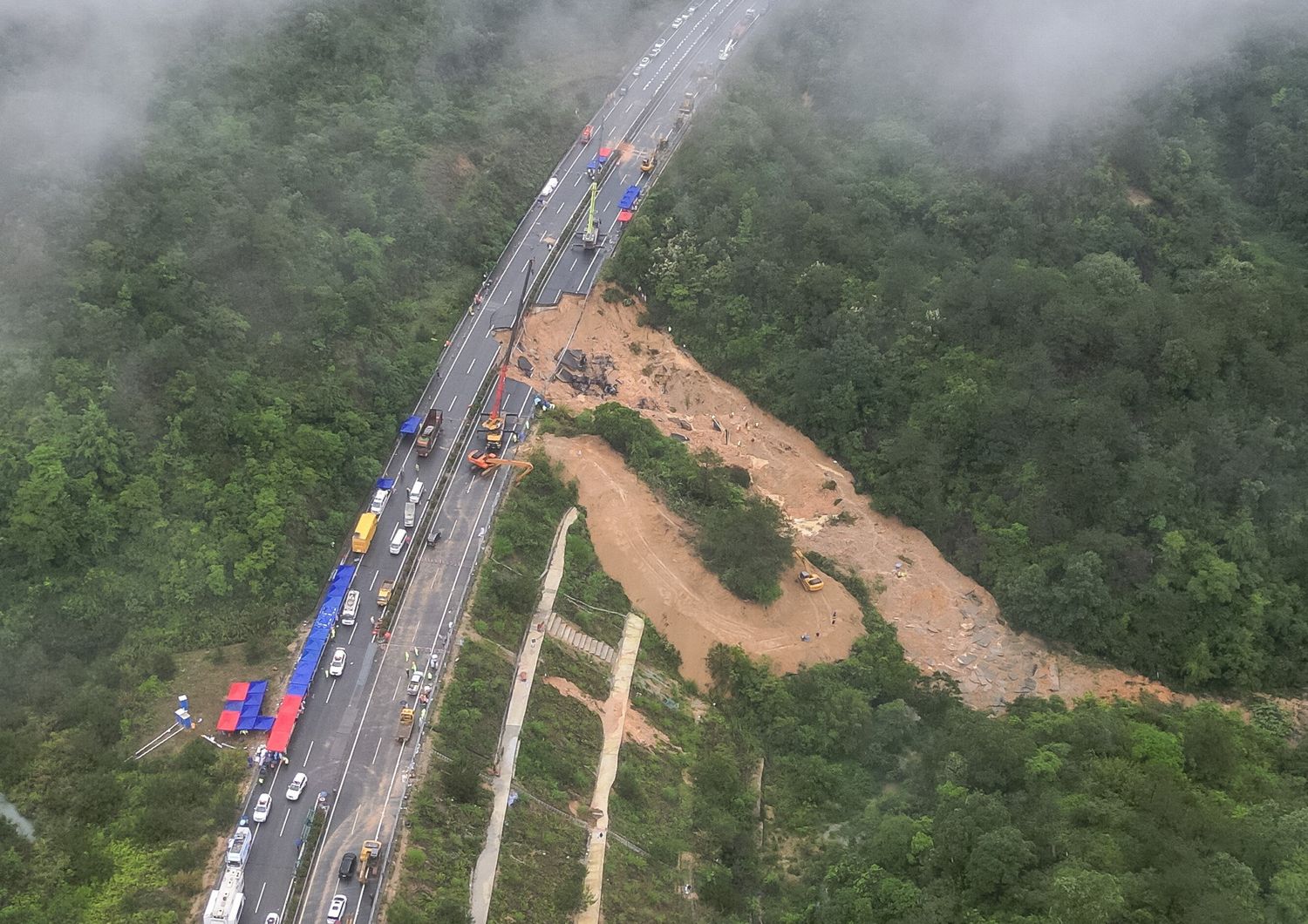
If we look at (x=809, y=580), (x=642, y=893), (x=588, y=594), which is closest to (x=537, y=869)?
(x=642, y=893)

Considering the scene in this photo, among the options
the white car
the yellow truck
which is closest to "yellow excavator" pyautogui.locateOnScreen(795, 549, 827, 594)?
the yellow truck

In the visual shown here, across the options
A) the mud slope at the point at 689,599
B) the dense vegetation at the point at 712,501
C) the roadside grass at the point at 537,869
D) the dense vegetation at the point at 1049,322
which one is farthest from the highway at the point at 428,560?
the mud slope at the point at 689,599

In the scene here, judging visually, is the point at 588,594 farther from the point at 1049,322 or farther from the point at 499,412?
the point at 1049,322

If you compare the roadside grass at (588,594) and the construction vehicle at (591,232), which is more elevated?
the construction vehicle at (591,232)

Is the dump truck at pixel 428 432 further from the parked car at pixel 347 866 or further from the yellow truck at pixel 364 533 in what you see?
the parked car at pixel 347 866

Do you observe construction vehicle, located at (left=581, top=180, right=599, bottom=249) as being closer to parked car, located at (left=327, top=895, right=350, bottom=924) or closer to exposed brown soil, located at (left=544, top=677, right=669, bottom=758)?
exposed brown soil, located at (left=544, top=677, right=669, bottom=758)
